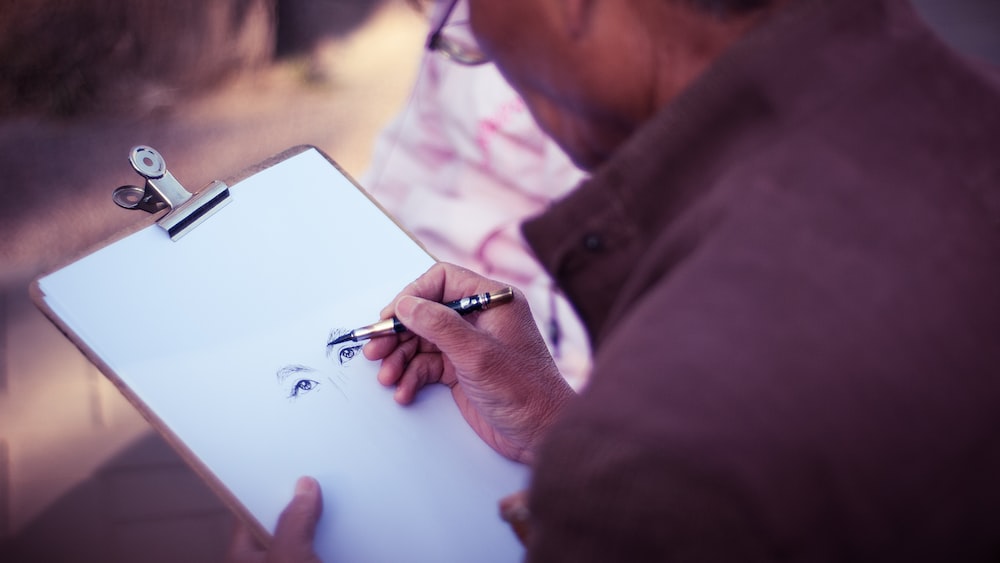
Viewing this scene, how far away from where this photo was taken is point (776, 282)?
548mm

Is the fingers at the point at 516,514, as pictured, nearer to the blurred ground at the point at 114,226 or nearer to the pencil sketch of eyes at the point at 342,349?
the pencil sketch of eyes at the point at 342,349

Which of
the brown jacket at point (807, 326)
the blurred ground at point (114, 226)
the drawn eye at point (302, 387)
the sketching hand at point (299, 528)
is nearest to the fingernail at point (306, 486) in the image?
the sketching hand at point (299, 528)

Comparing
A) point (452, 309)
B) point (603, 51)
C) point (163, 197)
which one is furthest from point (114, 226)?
point (603, 51)

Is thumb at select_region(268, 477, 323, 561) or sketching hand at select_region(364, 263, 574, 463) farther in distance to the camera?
sketching hand at select_region(364, 263, 574, 463)

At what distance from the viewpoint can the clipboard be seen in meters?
0.87

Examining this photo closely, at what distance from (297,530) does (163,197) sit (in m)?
0.51

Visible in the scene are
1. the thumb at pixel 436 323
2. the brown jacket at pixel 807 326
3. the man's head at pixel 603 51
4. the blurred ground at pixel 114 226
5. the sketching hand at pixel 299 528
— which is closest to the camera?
the brown jacket at pixel 807 326

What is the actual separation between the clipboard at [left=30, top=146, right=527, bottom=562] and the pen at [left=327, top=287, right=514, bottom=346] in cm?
5

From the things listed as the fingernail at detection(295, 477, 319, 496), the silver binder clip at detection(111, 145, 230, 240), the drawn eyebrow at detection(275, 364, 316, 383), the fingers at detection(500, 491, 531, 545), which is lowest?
the fingers at detection(500, 491, 531, 545)

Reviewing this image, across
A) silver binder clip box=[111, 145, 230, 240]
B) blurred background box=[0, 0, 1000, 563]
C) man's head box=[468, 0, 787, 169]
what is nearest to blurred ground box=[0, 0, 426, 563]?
blurred background box=[0, 0, 1000, 563]

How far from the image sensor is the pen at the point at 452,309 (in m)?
0.96

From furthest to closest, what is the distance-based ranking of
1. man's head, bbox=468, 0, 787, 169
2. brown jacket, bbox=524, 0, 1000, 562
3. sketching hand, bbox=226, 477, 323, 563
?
sketching hand, bbox=226, 477, 323, 563 → man's head, bbox=468, 0, 787, 169 → brown jacket, bbox=524, 0, 1000, 562

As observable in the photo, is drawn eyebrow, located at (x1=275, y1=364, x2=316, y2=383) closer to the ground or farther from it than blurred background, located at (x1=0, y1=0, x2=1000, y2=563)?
closer to the ground

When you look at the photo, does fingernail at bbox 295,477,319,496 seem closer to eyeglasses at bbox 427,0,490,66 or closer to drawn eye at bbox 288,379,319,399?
drawn eye at bbox 288,379,319,399
